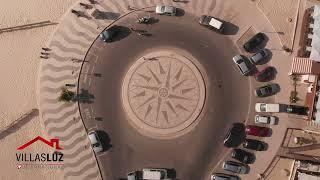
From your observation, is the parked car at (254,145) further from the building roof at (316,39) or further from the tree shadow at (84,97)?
the tree shadow at (84,97)

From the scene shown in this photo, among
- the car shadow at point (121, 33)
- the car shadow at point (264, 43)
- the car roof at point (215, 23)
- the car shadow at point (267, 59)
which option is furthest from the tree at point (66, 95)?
the car shadow at point (264, 43)

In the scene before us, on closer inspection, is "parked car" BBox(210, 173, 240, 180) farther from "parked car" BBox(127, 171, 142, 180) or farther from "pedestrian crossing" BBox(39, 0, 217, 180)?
"pedestrian crossing" BBox(39, 0, 217, 180)

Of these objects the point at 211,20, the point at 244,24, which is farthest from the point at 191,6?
the point at 244,24

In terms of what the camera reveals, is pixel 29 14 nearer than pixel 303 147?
No

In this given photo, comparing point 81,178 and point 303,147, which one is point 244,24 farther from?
point 81,178

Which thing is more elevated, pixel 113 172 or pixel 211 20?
pixel 211 20

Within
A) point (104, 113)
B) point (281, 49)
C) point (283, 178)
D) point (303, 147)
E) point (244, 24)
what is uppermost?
point (244, 24)

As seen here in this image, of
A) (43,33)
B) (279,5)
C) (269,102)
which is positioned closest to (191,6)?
(279,5)
